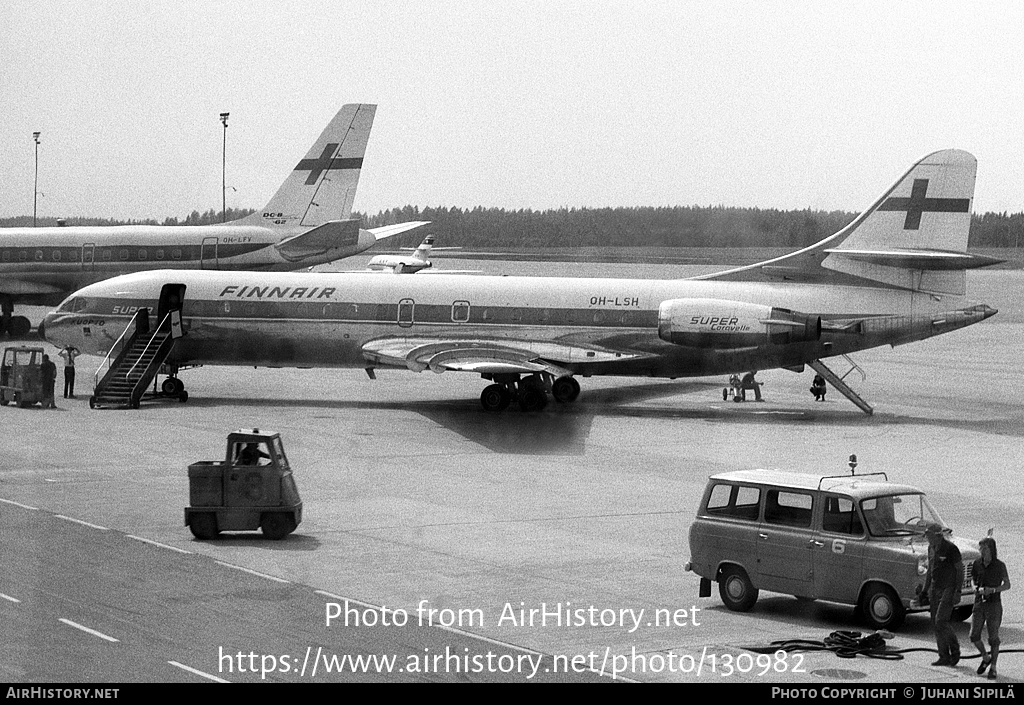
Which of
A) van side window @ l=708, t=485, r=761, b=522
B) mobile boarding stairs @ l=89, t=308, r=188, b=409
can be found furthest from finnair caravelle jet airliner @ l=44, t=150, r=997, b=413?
van side window @ l=708, t=485, r=761, b=522

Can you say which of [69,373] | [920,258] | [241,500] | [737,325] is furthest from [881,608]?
[69,373]

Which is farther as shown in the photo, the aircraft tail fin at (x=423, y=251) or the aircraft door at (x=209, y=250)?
the aircraft tail fin at (x=423, y=251)

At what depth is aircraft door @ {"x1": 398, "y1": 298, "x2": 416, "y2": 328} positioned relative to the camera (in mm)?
45312

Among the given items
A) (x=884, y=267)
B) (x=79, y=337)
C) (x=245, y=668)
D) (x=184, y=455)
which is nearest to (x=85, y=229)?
(x=79, y=337)

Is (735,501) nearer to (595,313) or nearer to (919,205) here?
(595,313)

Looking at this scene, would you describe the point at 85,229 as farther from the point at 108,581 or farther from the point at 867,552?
the point at 867,552

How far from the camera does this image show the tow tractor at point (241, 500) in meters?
24.3

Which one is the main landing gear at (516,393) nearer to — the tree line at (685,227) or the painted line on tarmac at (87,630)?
the tree line at (685,227)

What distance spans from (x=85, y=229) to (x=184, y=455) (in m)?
34.0

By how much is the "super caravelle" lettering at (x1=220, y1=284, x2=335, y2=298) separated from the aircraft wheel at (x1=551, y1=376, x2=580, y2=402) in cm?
801

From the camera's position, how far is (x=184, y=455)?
3394 cm

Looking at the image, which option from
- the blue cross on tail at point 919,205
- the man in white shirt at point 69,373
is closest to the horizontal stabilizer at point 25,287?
the man in white shirt at point 69,373

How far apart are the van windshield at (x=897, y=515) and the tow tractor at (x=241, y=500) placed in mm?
10348

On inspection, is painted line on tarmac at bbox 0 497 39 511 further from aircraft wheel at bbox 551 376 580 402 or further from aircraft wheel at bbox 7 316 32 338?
aircraft wheel at bbox 7 316 32 338
